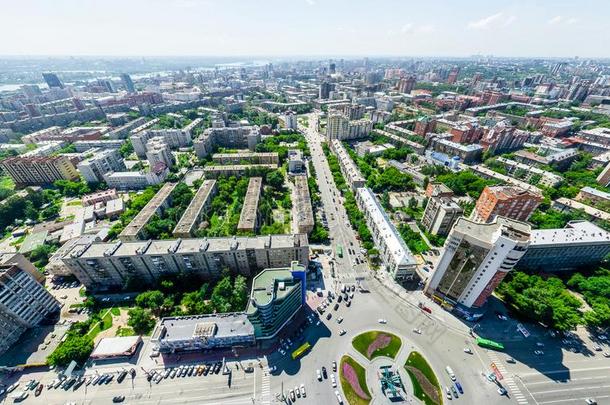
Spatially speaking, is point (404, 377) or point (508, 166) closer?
point (404, 377)

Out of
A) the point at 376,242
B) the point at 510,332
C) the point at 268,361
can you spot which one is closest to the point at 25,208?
the point at 268,361

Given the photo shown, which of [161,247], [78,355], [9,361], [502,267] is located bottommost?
[9,361]

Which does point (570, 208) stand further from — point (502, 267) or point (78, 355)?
point (78, 355)

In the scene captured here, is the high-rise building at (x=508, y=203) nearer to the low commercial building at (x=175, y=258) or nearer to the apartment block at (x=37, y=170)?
the low commercial building at (x=175, y=258)

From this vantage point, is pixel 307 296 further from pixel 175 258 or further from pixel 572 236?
pixel 572 236

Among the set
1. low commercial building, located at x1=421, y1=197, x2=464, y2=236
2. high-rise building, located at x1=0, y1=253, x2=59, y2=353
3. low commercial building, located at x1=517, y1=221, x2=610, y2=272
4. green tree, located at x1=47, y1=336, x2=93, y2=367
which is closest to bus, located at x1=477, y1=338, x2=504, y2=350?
low commercial building, located at x1=517, y1=221, x2=610, y2=272

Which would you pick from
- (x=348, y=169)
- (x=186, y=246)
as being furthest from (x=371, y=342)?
(x=348, y=169)
